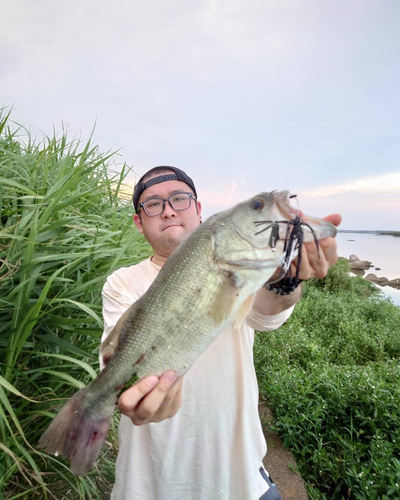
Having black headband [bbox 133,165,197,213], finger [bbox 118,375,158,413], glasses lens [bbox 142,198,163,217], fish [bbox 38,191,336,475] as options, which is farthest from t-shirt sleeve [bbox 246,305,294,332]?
black headband [bbox 133,165,197,213]

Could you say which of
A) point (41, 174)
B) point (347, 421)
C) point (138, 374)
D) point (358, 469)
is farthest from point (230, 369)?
point (41, 174)

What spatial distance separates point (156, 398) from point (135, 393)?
11 cm

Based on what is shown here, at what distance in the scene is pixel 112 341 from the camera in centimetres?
177

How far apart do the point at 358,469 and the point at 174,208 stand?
306 centimetres

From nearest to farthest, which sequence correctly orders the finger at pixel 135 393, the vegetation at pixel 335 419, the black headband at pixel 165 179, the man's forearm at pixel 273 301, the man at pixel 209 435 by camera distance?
the finger at pixel 135 393, the man's forearm at pixel 273 301, the man at pixel 209 435, the black headband at pixel 165 179, the vegetation at pixel 335 419

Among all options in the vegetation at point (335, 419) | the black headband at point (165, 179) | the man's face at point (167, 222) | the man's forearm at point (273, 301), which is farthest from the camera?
the vegetation at point (335, 419)

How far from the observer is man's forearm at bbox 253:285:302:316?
6.42ft

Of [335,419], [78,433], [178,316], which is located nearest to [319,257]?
[178,316]

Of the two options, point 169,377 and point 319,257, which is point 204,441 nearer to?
point 169,377

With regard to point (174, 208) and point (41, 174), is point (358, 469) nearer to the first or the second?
point (174, 208)

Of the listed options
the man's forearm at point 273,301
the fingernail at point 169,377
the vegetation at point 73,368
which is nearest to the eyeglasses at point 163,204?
the vegetation at point 73,368

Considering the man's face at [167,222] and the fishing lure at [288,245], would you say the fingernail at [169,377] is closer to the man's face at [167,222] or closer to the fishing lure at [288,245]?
the fishing lure at [288,245]

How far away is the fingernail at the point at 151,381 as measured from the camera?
1.64m

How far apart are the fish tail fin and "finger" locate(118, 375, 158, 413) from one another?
11 centimetres
